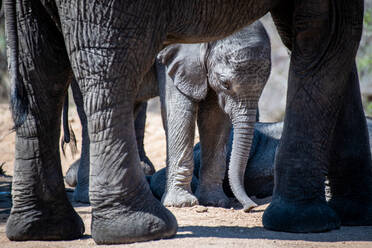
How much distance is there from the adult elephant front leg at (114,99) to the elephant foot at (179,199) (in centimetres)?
169

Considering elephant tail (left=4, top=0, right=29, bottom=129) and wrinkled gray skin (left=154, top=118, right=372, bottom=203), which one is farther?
wrinkled gray skin (left=154, top=118, right=372, bottom=203)

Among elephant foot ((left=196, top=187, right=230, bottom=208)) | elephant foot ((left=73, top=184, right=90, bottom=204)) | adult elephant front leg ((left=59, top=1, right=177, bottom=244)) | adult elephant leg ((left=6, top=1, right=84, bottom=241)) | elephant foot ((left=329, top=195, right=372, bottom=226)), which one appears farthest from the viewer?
elephant foot ((left=73, top=184, right=90, bottom=204))

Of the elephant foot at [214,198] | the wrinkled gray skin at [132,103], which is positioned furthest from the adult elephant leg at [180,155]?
the wrinkled gray skin at [132,103]

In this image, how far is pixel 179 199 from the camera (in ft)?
13.3

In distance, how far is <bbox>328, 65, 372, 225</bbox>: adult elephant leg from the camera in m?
3.02

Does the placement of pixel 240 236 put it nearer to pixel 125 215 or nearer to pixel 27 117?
pixel 125 215

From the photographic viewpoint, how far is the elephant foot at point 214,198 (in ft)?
13.9

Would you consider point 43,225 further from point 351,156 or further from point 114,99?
point 351,156

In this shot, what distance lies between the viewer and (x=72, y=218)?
2.62m

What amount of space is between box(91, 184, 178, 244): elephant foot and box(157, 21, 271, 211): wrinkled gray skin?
144 cm

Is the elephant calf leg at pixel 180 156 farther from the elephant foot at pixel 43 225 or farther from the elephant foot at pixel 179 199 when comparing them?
the elephant foot at pixel 43 225

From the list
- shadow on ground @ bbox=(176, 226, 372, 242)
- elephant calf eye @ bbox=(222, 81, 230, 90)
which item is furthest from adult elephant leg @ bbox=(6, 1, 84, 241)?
elephant calf eye @ bbox=(222, 81, 230, 90)

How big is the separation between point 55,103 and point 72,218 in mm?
490

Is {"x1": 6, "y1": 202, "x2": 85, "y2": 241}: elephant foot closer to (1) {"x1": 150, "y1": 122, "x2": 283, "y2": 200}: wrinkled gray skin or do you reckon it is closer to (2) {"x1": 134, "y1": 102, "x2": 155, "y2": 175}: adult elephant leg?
(1) {"x1": 150, "y1": 122, "x2": 283, "y2": 200}: wrinkled gray skin
